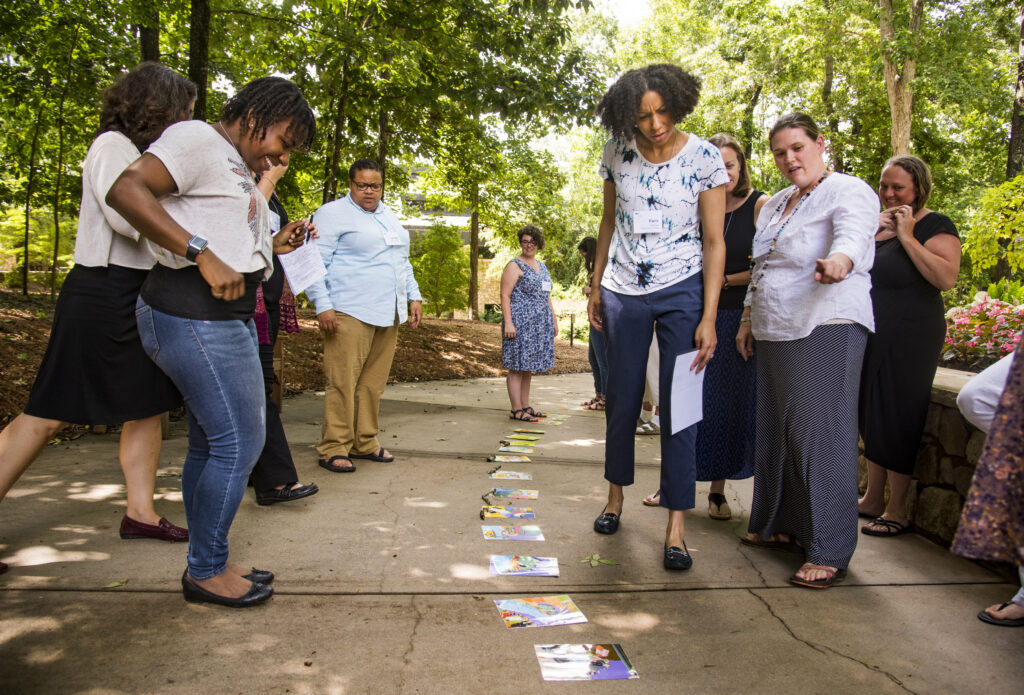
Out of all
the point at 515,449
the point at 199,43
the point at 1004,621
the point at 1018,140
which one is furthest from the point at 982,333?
the point at 1018,140

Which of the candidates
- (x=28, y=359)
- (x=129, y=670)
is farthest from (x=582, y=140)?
(x=129, y=670)

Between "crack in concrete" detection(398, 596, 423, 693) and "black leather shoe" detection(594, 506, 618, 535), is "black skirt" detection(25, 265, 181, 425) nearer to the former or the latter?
"crack in concrete" detection(398, 596, 423, 693)

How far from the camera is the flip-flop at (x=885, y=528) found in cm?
358

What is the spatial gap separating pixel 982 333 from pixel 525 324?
145 inches

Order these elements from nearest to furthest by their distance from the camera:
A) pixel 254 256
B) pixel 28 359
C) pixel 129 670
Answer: pixel 129 670 < pixel 254 256 < pixel 28 359

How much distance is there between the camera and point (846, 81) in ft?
68.0

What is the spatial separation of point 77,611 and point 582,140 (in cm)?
2578

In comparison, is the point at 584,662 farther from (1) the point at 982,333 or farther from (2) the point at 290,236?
(1) the point at 982,333

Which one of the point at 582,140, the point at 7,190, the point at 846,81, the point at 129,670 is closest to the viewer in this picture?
the point at 129,670

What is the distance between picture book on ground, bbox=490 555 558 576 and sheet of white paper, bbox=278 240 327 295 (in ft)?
5.68

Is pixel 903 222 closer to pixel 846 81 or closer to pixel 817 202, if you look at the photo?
pixel 817 202

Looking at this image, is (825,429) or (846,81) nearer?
(825,429)

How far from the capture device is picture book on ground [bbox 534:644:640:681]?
7.06ft

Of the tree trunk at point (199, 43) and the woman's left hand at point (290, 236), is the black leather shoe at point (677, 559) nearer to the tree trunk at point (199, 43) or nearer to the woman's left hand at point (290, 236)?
the woman's left hand at point (290, 236)
